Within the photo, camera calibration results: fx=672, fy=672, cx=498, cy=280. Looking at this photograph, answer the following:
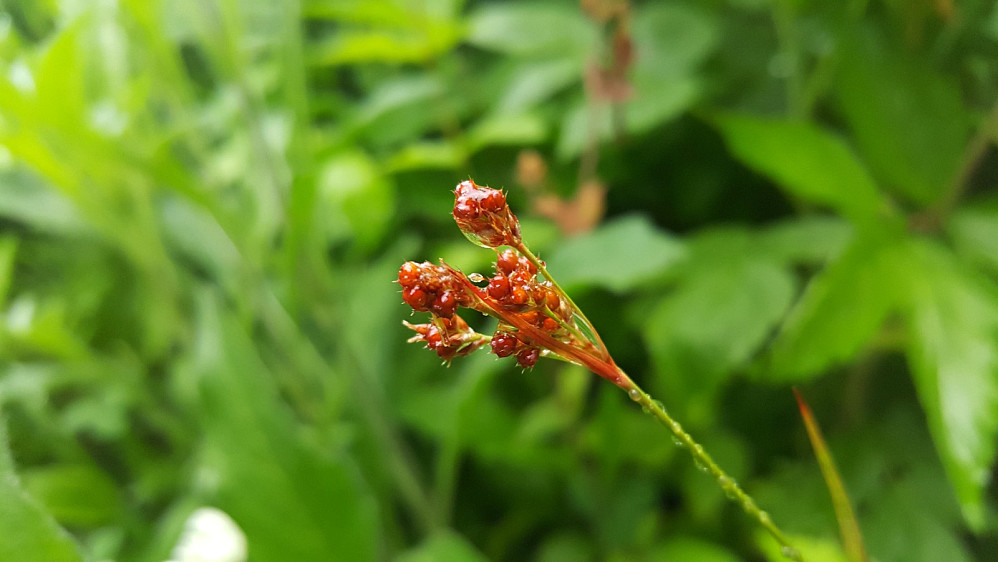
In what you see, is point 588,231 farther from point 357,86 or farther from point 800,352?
point 357,86

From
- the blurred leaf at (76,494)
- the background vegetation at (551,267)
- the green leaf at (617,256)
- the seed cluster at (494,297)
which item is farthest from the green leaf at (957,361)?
the blurred leaf at (76,494)

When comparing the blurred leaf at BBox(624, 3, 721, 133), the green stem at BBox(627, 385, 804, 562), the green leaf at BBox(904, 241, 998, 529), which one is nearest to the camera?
the green stem at BBox(627, 385, 804, 562)

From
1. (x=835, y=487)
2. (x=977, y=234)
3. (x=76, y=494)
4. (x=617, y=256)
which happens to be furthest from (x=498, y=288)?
(x=76, y=494)

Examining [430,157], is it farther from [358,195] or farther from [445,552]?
[445,552]

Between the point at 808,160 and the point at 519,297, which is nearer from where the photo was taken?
the point at 519,297

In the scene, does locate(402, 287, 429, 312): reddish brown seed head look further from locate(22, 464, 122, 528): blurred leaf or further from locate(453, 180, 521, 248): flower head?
locate(22, 464, 122, 528): blurred leaf

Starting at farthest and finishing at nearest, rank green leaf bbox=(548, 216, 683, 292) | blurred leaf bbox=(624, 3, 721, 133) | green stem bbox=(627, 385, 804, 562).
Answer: blurred leaf bbox=(624, 3, 721, 133), green leaf bbox=(548, 216, 683, 292), green stem bbox=(627, 385, 804, 562)

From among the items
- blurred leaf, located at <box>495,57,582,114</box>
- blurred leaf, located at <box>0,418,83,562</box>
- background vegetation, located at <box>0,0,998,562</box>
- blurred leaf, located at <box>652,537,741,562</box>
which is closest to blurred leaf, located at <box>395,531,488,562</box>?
background vegetation, located at <box>0,0,998,562</box>
